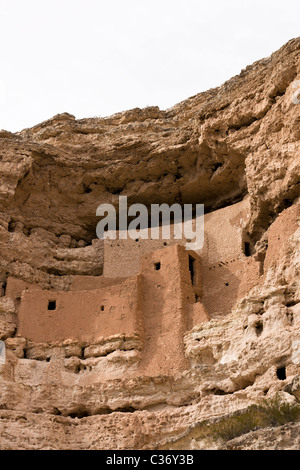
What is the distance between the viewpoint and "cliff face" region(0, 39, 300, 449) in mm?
16188

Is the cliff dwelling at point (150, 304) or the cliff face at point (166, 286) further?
the cliff dwelling at point (150, 304)

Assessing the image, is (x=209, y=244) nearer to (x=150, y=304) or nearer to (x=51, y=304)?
(x=150, y=304)

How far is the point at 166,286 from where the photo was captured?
18656 millimetres

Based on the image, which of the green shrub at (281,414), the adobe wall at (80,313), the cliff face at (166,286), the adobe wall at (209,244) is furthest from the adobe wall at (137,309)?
the green shrub at (281,414)

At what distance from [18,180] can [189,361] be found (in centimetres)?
747

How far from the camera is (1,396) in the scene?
690 inches

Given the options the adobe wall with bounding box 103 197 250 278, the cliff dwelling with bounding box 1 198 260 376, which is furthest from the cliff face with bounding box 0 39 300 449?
the adobe wall with bounding box 103 197 250 278

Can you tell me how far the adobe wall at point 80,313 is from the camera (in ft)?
61.1

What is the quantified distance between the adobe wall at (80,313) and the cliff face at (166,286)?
0.89 feet

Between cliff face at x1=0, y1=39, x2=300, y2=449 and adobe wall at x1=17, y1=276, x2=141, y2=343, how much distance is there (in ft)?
0.89

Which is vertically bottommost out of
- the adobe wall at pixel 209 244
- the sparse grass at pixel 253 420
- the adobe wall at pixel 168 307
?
the sparse grass at pixel 253 420

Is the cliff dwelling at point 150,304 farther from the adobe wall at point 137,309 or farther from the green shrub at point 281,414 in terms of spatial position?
the green shrub at point 281,414

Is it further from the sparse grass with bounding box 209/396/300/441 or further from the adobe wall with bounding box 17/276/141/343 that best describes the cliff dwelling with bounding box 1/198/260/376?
the sparse grass with bounding box 209/396/300/441
